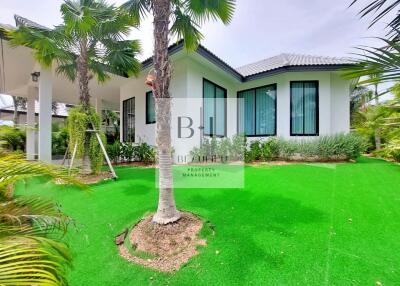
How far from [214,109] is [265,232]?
8.73m

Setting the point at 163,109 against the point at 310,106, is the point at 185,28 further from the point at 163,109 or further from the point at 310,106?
the point at 310,106

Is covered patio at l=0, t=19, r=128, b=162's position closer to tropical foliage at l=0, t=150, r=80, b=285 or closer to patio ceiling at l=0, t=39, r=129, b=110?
patio ceiling at l=0, t=39, r=129, b=110

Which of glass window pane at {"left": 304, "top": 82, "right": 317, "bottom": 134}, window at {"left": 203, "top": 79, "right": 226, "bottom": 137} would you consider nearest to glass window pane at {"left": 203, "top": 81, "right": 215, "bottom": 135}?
window at {"left": 203, "top": 79, "right": 226, "bottom": 137}

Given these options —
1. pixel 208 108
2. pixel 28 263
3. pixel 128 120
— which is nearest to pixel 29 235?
pixel 28 263

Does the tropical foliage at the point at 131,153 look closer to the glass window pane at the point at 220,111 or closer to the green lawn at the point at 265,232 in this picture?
the glass window pane at the point at 220,111

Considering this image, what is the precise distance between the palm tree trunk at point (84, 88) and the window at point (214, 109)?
16.8ft

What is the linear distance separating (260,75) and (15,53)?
410 inches

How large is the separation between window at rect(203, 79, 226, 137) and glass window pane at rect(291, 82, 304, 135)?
351 cm

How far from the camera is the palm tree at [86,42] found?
6.55m

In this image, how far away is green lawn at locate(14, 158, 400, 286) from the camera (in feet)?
8.71

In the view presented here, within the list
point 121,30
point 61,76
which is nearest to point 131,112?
point 61,76

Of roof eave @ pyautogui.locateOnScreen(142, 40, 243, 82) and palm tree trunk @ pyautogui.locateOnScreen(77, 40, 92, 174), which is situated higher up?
roof eave @ pyautogui.locateOnScreen(142, 40, 243, 82)

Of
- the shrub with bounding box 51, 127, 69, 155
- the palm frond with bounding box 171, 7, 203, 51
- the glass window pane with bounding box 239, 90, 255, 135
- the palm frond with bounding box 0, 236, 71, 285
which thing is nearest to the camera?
the palm frond with bounding box 0, 236, 71, 285

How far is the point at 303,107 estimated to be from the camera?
11773 mm
